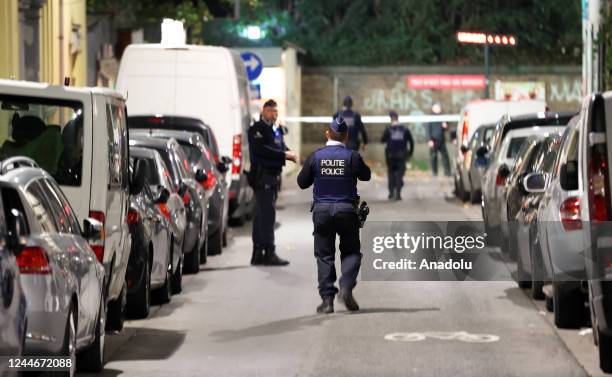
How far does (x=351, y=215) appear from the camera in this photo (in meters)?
15.5

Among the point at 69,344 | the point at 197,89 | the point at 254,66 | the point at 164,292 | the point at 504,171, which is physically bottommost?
the point at 164,292

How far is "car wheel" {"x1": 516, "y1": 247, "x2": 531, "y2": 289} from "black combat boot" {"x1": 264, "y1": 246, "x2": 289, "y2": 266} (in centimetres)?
337

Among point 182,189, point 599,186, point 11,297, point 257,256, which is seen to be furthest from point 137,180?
point 257,256

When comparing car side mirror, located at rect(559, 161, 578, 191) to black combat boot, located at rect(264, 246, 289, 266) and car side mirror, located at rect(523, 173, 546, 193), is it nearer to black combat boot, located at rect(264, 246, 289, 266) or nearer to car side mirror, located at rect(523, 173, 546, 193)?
car side mirror, located at rect(523, 173, 546, 193)

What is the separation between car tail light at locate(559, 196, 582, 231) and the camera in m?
12.8

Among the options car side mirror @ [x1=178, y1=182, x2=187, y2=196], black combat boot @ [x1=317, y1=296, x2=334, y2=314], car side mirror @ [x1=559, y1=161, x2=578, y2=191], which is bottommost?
black combat boot @ [x1=317, y1=296, x2=334, y2=314]

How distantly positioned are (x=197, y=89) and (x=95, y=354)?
14001 millimetres

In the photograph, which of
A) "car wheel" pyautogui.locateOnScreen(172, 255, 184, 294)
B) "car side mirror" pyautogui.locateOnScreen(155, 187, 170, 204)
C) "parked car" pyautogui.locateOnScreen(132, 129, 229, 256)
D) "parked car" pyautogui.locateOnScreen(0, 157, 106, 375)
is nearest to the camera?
"parked car" pyautogui.locateOnScreen(0, 157, 106, 375)

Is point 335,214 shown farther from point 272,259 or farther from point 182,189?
point 272,259

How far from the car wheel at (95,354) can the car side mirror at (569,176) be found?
3412 mm

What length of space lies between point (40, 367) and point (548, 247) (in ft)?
16.3

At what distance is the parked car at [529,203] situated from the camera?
1503 cm

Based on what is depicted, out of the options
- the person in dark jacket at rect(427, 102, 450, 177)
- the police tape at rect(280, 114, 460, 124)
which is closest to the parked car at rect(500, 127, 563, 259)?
the police tape at rect(280, 114, 460, 124)

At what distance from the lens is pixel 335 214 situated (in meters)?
15.4
